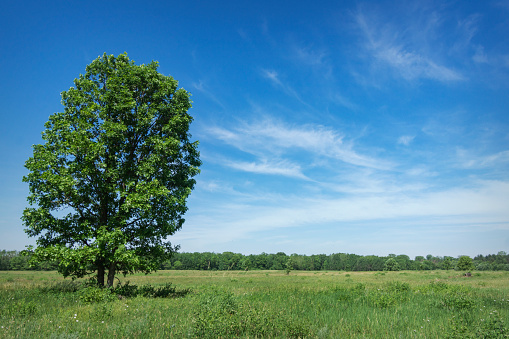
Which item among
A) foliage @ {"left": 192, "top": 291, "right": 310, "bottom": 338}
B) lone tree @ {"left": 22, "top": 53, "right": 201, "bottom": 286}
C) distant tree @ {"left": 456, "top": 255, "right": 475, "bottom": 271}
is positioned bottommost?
distant tree @ {"left": 456, "top": 255, "right": 475, "bottom": 271}

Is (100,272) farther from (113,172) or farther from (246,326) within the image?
(246,326)

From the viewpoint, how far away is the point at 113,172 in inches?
606

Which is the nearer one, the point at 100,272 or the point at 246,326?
the point at 246,326

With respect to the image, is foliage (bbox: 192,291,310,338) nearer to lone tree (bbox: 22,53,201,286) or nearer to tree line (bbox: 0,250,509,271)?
lone tree (bbox: 22,53,201,286)

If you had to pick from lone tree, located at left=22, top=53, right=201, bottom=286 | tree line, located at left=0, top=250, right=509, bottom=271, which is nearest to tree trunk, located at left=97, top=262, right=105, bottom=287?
lone tree, located at left=22, top=53, right=201, bottom=286

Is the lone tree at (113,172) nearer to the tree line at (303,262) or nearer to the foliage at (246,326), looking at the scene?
the foliage at (246,326)

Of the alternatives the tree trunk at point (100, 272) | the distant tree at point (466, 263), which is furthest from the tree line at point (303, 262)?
the tree trunk at point (100, 272)

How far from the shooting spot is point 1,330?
7.25 m

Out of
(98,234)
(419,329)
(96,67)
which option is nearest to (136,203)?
(98,234)

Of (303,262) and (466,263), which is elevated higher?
(466,263)

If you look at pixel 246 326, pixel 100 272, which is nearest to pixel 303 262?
pixel 100 272

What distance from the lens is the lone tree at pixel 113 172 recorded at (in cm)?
1480

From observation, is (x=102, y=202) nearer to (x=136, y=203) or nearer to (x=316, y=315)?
(x=136, y=203)

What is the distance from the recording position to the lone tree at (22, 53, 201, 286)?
1480cm
